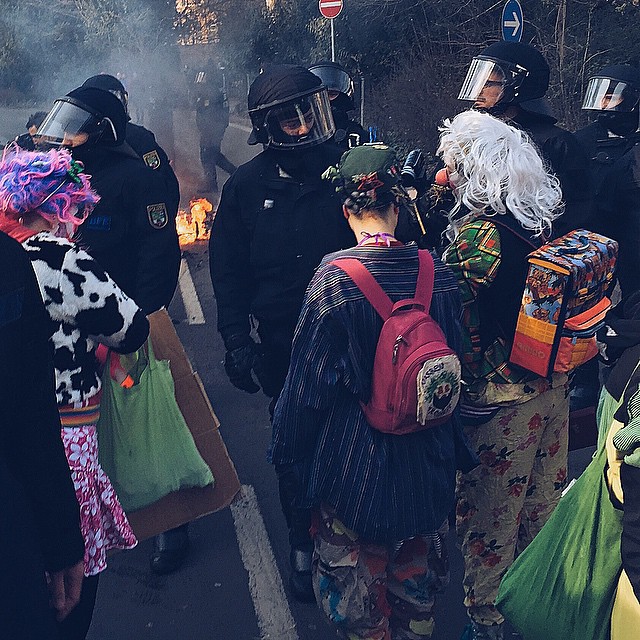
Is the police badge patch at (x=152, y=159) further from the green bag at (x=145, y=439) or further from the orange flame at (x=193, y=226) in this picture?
the orange flame at (x=193, y=226)

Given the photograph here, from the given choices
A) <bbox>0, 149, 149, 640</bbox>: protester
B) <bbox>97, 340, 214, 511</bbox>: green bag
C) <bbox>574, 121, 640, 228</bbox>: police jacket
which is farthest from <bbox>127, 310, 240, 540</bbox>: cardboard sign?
<bbox>574, 121, 640, 228</bbox>: police jacket

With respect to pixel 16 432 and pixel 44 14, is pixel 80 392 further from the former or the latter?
pixel 44 14

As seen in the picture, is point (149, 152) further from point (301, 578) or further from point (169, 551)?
point (301, 578)

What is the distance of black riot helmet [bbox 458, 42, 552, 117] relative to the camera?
4352mm

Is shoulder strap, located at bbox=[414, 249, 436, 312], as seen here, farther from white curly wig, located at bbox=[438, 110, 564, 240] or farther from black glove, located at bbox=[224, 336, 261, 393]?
black glove, located at bbox=[224, 336, 261, 393]

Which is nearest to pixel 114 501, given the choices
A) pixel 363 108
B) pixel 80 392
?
pixel 80 392

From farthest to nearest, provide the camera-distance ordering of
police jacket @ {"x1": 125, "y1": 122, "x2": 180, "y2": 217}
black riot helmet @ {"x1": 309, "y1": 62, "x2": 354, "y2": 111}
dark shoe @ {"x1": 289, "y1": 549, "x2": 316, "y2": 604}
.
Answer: black riot helmet @ {"x1": 309, "y1": 62, "x2": 354, "y2": 111}, police jacket @ {"x1": 125, "y1": 122, "x2": 180, "y2": 217}, dark shoe @ {"x1": 289, "y1": 549, "x2": 316, "y2": 604}

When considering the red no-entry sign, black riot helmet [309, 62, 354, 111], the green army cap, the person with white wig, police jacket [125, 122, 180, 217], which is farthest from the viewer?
the red no-entry sign

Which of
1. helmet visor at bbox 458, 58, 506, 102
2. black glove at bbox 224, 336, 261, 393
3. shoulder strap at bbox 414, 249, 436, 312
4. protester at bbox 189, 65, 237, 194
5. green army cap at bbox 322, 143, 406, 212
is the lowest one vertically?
protester at bbox 189, 65, 237, 194

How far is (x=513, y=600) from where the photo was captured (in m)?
2.37

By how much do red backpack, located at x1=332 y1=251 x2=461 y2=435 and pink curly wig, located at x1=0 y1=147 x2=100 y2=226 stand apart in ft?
3.22

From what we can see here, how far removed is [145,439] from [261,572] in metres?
0.90

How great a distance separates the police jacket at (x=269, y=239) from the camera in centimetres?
365

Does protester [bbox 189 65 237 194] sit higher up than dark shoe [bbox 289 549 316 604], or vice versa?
dark shoe [bbox 289 549 316 604]
